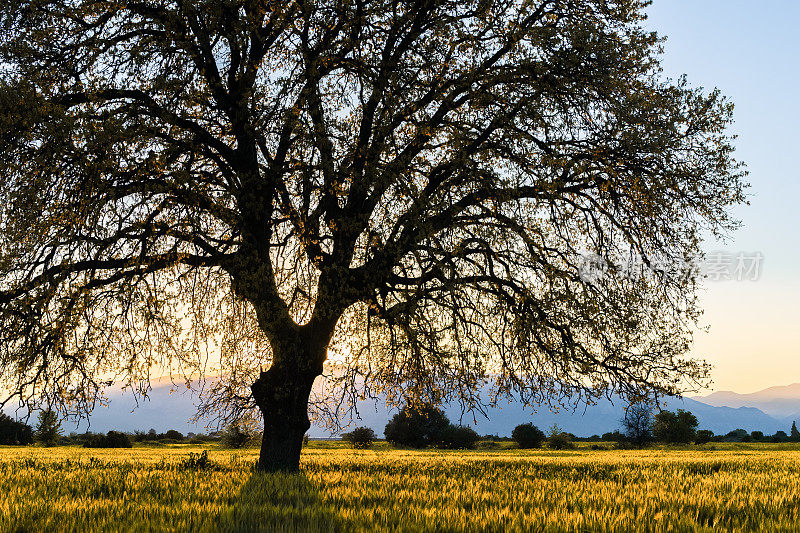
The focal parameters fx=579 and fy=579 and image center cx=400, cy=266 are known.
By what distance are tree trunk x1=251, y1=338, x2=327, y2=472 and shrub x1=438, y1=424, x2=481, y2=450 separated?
4815 centimetres

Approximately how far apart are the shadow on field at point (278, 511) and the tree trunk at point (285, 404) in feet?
16.0

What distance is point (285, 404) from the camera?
14547mm

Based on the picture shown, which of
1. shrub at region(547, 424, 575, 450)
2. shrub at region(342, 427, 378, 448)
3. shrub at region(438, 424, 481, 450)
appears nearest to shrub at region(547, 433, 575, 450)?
shrub at region(547, 424, 575, 450)

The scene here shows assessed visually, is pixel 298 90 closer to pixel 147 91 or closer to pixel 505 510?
pixel 147 91

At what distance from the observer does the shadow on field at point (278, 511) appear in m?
5.80

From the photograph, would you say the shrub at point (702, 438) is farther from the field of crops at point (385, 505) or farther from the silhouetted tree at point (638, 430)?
the field of crops at point (385, 505)

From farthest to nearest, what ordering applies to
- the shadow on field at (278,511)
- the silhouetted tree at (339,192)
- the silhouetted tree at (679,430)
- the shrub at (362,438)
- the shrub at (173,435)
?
the silhouetted tree at (679,430) → the shrub at (173,435) → the shrub at (362,438) → the silhouetted tree at (339,192) → the shadow on field at (278,511)

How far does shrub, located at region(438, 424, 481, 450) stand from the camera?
199 feet

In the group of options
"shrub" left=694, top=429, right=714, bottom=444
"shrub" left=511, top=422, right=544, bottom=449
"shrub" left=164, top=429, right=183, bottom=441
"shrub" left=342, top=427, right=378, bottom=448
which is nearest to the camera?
"shrub" left=342, top=427, right=378, bottom=448

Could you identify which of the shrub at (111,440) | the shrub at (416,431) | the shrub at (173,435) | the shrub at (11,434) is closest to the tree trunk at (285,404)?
the shrub at (111,440)

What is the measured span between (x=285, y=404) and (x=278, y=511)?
803cm

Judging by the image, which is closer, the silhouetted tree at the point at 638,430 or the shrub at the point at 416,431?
the shrub at the point at 416,431

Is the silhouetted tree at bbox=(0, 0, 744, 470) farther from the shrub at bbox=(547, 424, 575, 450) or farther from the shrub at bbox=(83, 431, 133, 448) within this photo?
the shrub at bbox=(547, 424, 575, 450)

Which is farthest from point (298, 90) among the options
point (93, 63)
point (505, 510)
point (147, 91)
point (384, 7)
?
point (505, 510)
